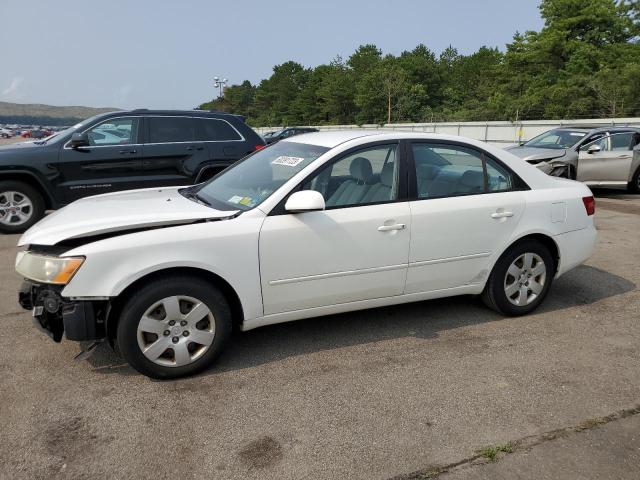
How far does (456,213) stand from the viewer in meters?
4.19

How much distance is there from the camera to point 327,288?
380cm

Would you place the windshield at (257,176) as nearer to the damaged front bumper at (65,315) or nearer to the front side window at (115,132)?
the damaged front bumper at (65,315)

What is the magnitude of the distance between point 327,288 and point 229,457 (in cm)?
142

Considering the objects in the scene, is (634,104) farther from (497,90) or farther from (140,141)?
(140,141)

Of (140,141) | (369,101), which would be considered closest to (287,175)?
(140,141)

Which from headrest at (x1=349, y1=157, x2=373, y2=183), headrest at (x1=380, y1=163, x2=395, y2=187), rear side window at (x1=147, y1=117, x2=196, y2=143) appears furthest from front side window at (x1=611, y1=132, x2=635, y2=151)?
headrest at (x1=349, y1=157, x2=373, y2=183)

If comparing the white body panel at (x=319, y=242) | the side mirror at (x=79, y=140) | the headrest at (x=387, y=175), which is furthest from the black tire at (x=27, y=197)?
the headrest at (x=387, y=175)

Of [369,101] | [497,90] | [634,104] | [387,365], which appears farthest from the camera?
[369,101]

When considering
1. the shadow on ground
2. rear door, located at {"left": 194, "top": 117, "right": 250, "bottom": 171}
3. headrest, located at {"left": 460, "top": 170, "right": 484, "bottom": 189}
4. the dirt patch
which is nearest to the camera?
the dirt patch

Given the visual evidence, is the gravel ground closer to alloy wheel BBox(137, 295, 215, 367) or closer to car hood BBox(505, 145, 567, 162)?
alloy wheel BBox(137, 295, 215, 367)

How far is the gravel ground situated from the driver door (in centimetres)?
47

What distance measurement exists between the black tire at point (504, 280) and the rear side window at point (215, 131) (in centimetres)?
530

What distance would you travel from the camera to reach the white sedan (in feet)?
10.8

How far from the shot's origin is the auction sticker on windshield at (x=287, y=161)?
4.00m
